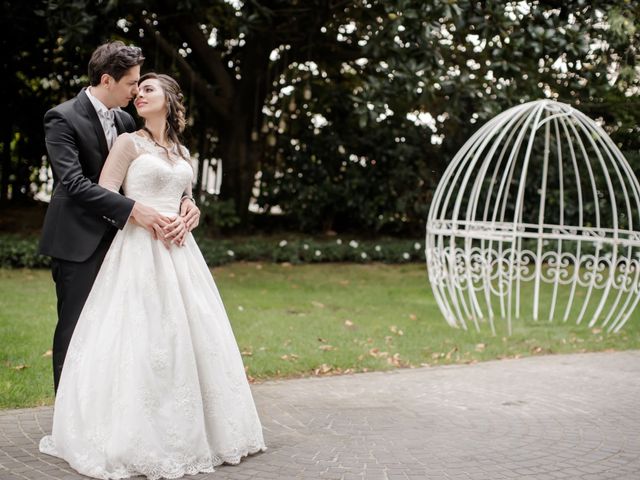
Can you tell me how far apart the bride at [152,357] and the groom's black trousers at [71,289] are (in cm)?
23

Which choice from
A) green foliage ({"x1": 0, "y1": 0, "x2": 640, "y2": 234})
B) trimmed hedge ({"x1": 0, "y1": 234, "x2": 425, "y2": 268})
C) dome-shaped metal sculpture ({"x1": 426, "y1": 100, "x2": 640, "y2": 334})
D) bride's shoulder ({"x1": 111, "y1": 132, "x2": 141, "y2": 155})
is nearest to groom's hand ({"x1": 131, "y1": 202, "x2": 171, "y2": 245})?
bride's shoulder ({"x1": 111, "y1": 132, "x2": 141, "y2": 155})

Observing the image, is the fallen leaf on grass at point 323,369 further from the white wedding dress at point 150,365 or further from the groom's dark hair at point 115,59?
the groom's dark hair at point 115,59

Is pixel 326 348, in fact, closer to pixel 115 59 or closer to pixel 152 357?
pixel 152 357

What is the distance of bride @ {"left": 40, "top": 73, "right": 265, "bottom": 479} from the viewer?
3.65 meters

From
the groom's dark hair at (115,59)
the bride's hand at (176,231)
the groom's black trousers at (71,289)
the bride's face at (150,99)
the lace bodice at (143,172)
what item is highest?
the groom's dark hair at (115,59)

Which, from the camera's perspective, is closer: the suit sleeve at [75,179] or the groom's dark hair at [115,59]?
the suit sleeve at [75,179]

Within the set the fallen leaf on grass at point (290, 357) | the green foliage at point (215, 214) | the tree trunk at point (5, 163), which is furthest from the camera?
the tree trunk at point (5, 163)

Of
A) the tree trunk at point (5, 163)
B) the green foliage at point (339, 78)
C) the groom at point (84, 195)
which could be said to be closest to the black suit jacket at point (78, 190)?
the groom at point (84, 195)

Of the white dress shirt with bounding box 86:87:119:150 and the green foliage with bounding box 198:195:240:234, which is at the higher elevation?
the white dress shirt with bounding box 86:87:119:150

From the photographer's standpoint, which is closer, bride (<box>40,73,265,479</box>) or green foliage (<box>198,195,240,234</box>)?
bride (<box>40,73,265,479</box>)

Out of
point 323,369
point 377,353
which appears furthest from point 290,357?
point 377,353

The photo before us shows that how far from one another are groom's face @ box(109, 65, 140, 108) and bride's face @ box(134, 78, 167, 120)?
0.31ft

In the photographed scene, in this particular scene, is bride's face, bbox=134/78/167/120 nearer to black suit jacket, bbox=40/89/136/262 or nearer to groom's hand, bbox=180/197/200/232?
black suit jacket, bbox=40/89/136/262

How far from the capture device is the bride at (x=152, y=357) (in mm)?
3646
